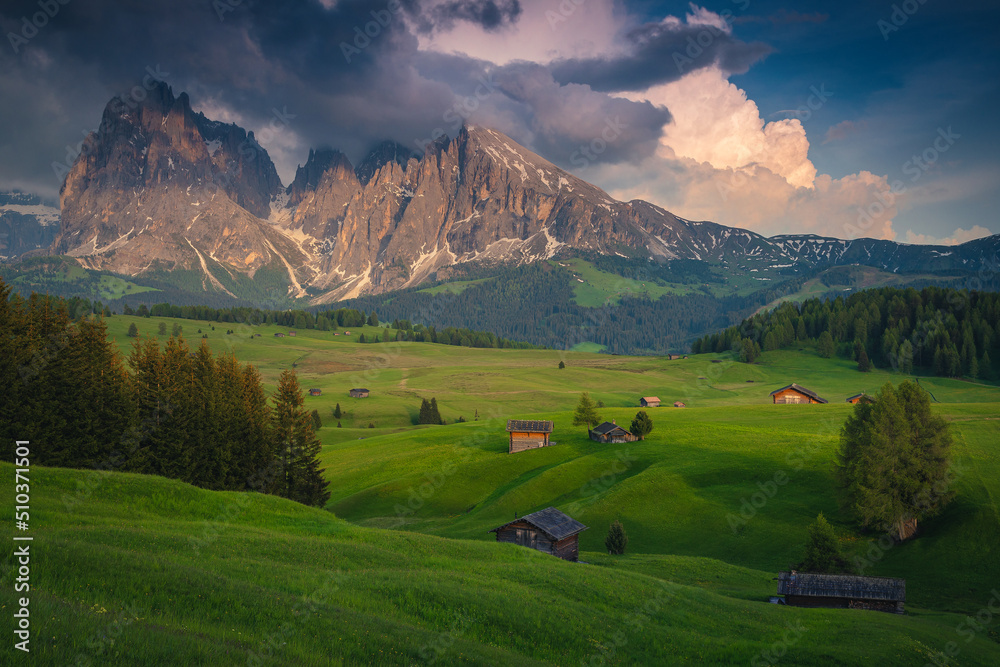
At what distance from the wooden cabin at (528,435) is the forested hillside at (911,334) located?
126 m

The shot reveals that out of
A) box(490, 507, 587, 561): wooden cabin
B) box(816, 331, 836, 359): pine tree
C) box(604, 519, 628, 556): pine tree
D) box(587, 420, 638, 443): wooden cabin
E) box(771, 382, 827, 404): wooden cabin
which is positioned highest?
box(816, 331, 836, 359): pine tree

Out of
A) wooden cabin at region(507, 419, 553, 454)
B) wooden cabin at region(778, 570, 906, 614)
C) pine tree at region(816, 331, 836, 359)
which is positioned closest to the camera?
wooden cabin at region(778, 570, 906, 614)

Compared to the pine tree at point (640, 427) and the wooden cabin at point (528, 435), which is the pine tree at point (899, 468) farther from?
the wooden cabin at point (528, 435)

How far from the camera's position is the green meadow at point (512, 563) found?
14453 millimetres

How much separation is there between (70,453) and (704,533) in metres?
52.7

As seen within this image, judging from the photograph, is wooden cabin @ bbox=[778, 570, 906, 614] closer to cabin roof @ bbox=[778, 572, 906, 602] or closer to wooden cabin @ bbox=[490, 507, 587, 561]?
cabin roof @ bbox=[778, 572, 906, 602]

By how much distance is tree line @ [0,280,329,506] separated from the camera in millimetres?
39156

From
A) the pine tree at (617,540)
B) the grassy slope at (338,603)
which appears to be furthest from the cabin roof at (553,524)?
the grassy slope at (338,603)

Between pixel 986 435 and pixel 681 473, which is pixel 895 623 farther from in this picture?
pixel 986 435

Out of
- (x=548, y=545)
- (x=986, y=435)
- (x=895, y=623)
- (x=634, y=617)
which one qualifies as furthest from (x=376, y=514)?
(x=986, y=435)

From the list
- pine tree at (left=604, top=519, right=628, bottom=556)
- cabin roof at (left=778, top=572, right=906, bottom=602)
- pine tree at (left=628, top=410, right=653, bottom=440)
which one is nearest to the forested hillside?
pine tree at (left=628, top=410, right=653, bottom=440)

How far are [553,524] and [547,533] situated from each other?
2.04 metres

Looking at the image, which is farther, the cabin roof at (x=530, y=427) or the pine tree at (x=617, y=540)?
the cabin roof at (x=530, y=427)

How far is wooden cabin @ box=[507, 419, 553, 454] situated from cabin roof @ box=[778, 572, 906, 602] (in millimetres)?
49651
